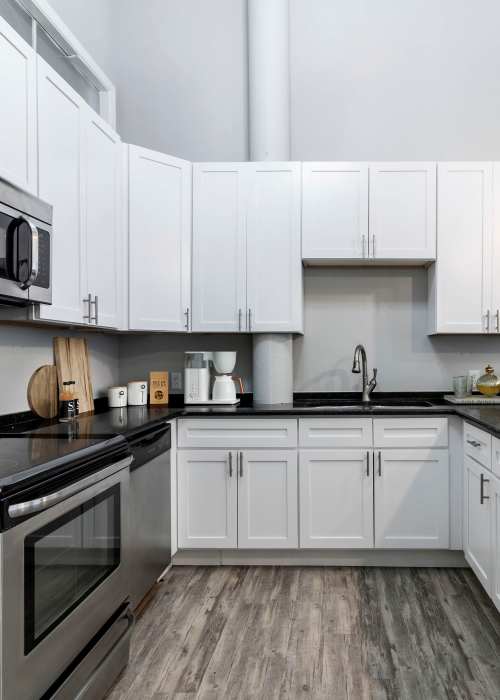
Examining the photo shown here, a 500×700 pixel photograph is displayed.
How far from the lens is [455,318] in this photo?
11.0 feet

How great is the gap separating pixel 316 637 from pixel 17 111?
240 centimetres

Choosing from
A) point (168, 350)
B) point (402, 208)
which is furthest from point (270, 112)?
point (168, 350)

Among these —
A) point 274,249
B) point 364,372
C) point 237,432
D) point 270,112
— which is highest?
point 270,112

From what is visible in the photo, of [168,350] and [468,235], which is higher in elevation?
[468,235]

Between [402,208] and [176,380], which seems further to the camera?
[176,380]

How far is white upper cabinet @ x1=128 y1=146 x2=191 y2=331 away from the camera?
124 inches

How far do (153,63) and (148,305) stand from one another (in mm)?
1863

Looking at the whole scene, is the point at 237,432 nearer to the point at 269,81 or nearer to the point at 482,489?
the point at 482,489

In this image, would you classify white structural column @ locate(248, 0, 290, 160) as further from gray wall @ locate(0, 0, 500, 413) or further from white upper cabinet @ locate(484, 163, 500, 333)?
white upper cabinet @ locate(484, 163, 500, 333)

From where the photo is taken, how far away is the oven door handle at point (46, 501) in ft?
4.37

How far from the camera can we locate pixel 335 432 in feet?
10.2

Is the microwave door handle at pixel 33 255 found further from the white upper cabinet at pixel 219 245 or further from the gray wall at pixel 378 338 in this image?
the gray wall at pixel 378 338

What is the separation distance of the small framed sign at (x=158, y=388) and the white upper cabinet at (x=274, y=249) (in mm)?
655

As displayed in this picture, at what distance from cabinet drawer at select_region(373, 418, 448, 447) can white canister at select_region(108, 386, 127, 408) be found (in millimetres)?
1493
